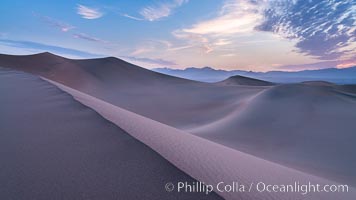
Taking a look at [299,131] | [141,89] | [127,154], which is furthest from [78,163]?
[141,89]

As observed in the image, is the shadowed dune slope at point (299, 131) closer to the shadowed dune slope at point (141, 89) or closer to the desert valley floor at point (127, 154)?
the desert valley floor at point (127, 154)

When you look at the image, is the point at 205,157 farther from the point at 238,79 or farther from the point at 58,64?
the point at 238,79

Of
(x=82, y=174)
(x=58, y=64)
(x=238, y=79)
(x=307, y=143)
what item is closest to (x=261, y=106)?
(x=307, y=143)

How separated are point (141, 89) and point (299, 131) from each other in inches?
724

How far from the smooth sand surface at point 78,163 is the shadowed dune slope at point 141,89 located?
30.3 ft

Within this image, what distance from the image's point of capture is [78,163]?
1606 millimetres

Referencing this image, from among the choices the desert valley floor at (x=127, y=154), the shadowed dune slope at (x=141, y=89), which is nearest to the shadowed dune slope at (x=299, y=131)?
the desert valley floor at (x=127, y=154)

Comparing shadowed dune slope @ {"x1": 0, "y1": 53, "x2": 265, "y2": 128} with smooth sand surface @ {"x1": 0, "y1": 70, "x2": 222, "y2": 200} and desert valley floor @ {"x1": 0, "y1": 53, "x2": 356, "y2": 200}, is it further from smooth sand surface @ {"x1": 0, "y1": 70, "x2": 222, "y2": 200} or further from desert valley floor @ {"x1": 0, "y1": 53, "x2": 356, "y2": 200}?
smooth sand surface @ {"x1": 0, "y1": 70, "x2": 222, "y2": 200}

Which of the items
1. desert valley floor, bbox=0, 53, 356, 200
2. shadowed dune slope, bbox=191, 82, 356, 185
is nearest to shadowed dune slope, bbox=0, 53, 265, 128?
shadowed dune slope, bbox=191, 82, 356, 185

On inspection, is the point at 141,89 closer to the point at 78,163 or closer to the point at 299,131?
the point at 299,131

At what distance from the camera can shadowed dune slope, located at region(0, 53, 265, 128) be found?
15.0 m

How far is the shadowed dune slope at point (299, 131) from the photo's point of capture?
6.25 meters

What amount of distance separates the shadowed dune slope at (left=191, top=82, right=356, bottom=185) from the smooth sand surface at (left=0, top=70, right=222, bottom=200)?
5.08 m

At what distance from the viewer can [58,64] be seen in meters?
27.9
